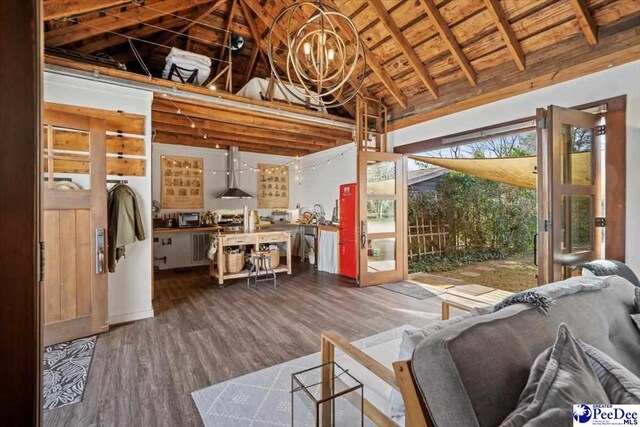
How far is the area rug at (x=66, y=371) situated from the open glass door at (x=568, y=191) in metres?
3.96

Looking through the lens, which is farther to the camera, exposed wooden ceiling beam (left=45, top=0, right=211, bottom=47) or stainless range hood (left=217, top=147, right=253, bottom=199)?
stainless range hood (left=217, top=147, right=253, bottom=199)

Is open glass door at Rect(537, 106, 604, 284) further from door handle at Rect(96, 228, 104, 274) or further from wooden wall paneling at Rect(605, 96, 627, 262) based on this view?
door handle at Rect(96, 228, 104, 274)

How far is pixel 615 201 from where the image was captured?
118 inches

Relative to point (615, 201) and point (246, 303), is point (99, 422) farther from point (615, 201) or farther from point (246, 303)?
point (615, 201)

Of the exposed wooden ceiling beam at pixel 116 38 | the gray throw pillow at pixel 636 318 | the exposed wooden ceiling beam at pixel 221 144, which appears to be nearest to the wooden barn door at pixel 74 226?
the exposed wooden ceiling beam at pixel 116 38

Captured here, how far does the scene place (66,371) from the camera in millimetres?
2422

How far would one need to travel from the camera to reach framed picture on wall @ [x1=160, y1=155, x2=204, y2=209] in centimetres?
658

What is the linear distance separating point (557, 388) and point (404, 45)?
4307 millimetres

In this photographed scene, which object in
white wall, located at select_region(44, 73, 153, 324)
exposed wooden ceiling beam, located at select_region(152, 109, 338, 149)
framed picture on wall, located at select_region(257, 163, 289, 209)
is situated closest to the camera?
white wall, located at select_region(44, 73, 153, 324)

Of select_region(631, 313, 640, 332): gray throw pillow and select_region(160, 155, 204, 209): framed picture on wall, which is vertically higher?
select_region(160, 155, 204, 209): framed picture on wall

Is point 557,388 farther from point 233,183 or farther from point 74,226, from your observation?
point 233,183

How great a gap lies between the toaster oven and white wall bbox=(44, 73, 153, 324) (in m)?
2.74

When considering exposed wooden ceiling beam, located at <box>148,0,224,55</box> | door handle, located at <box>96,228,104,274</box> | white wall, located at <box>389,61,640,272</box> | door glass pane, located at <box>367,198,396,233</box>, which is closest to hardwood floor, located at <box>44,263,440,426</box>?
door handle, located at <box>96,228,104,274</box>

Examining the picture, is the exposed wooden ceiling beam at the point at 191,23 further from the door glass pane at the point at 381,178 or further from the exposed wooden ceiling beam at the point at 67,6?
the door glass pane at the point at 381,178
